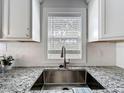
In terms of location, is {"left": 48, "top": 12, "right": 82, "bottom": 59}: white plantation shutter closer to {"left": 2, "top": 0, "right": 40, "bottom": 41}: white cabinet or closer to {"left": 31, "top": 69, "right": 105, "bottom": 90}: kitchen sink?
{"left": 31, "top": 69, "right": 105, "bottom": 90}: kitchen sink

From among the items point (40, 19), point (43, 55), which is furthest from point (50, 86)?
point (40, 19)

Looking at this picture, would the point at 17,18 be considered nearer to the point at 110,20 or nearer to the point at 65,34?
the point at 65,34

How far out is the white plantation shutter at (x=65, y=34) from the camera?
2246 millimetres

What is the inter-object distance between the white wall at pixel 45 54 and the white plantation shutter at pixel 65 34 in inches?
4.7

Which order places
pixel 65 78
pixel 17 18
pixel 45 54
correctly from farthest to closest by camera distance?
pixel 45 54, pixel 65 78, pixel 17 18

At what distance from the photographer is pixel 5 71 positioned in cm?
180

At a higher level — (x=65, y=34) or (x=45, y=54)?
(x=65, y=34)

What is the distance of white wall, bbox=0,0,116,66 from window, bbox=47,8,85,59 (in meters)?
0.12

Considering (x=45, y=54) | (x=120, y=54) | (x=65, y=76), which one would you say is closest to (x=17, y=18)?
(x=45, y=54)

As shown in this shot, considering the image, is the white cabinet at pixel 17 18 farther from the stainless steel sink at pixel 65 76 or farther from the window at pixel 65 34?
the stainless steel sink at pixel 65 76

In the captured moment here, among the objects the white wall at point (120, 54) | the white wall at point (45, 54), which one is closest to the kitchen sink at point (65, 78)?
the white wall at point (45, 54)

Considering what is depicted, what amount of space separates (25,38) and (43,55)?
64 cm

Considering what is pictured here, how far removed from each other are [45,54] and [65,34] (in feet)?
1.64

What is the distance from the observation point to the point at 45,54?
87.5 inches
